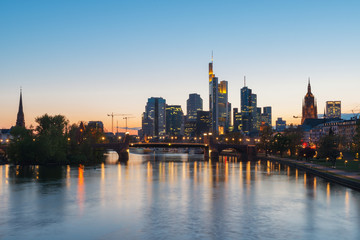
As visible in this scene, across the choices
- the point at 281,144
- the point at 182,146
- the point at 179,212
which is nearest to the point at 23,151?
the point at 182,146

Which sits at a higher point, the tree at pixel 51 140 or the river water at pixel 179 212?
the tree at pixel 51 140

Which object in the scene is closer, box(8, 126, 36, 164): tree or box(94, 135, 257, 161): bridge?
box(8, 126, 36, 164): tree

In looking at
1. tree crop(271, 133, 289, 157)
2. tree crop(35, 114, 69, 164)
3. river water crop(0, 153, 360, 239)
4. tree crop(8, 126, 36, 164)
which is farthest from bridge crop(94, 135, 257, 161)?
river water crop(0, 153, 360, 239)

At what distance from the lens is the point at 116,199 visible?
49938mm

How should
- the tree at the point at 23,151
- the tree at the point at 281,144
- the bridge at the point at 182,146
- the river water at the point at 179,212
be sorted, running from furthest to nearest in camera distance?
the bridge at the point at 182,146 < the tree at the point at 281,144 < the tree at the point at 23,151 < the river water at the point at 179,212

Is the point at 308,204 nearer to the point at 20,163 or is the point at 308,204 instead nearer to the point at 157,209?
the point at 157,209

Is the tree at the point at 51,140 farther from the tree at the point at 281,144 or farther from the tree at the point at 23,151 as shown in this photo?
the tree at the point at 281,144

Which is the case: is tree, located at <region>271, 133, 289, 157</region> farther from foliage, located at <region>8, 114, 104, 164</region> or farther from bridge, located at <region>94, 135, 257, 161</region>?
foliage, located at <region>8, 114, 104, 164</region>

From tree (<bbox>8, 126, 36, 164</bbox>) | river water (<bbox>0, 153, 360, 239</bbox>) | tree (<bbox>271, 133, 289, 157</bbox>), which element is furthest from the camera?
tree (<bbox>271, 133, 289, 157</bbox>)

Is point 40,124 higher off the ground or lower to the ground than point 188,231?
higher

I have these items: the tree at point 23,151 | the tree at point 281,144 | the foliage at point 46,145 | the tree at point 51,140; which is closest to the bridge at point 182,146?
the tree at point 281,144

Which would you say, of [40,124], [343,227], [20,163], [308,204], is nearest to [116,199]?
[308,204]

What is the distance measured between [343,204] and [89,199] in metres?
31.2

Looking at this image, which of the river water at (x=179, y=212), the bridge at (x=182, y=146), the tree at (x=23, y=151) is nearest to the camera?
the river water at (x=179, y=212)
